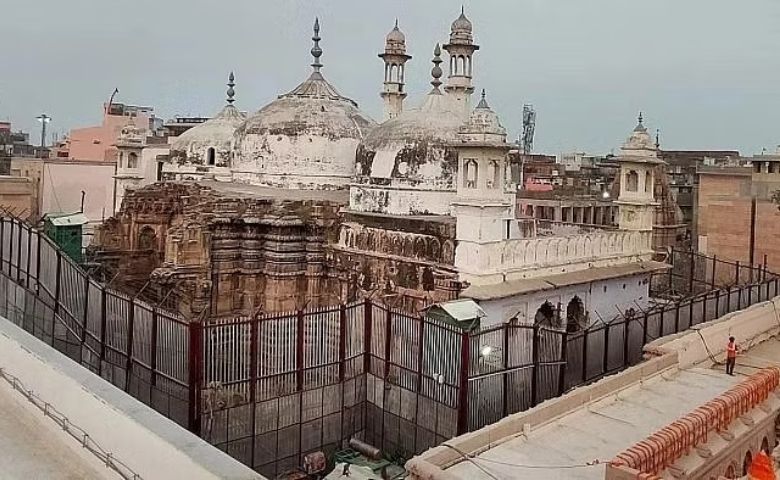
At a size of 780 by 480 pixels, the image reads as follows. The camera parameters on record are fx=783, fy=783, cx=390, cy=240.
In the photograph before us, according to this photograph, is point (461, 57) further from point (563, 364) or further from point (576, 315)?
point (563, 364)

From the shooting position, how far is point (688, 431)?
6.54 meters

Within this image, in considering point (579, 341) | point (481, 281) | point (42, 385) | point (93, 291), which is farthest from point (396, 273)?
point (42, 385)

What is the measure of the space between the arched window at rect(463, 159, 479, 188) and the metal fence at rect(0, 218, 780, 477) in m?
3.41

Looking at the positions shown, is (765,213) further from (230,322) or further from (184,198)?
(230,322)

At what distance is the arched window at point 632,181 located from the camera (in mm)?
17234

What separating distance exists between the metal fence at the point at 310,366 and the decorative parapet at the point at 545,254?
2.45 meters

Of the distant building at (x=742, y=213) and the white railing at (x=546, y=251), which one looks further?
the distant building at (x=742, y=213)

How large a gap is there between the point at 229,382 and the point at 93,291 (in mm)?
2529

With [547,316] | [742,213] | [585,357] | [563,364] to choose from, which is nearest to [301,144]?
[547,316]

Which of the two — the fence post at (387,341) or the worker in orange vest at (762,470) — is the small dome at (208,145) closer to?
the fence post at (387,341)

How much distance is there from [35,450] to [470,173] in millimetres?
8488

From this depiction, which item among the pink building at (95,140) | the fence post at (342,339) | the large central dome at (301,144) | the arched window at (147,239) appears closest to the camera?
the fence post at (342,339)

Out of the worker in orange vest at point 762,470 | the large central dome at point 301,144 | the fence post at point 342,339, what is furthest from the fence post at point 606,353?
the large central dome at point 301,144

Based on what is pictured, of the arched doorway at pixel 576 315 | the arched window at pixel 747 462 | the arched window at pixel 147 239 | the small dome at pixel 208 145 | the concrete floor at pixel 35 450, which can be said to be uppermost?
the small dome at pixel 208 145
